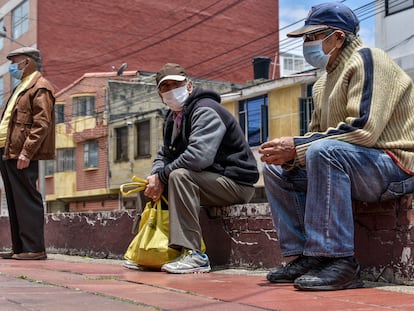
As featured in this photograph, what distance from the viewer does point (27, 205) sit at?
5.99 metres

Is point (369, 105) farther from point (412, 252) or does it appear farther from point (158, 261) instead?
point (158, 261)

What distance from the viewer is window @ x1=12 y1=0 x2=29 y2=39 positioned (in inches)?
1430

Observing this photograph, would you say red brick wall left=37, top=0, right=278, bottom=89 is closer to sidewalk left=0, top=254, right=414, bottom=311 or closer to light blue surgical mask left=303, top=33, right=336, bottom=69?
sidewalk left=0, top=254, right=414, bottom=311

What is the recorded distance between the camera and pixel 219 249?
196 inches

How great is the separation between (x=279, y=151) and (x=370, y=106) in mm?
509

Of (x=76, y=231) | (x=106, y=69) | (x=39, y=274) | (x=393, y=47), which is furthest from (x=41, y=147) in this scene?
(x=106, y=69)

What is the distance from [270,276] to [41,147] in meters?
2.88

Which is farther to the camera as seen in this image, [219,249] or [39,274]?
[219,249]

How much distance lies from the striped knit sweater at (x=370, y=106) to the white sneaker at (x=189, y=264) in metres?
1.20

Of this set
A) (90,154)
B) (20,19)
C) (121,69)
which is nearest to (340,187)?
(121,69)

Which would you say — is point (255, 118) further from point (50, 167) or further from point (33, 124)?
point (33, 124)

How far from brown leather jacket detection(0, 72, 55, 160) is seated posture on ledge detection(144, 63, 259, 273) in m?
1.28

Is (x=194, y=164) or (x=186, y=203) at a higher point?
(x=194, y=164)

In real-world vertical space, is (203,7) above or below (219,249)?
above
